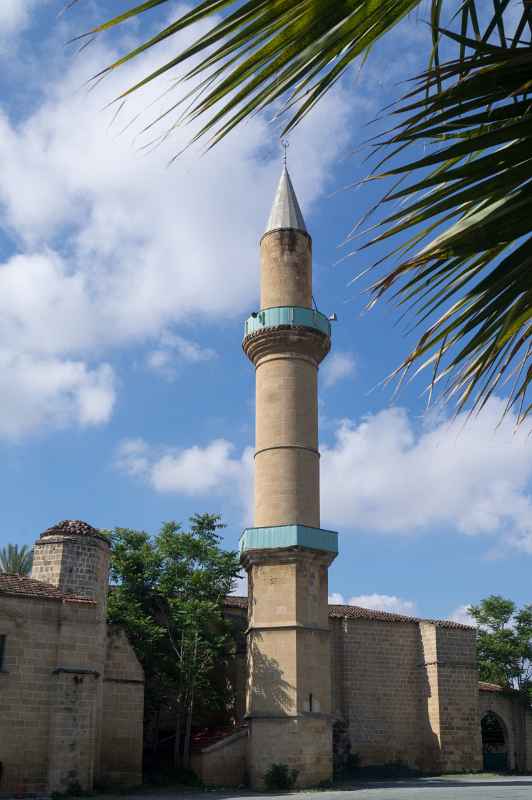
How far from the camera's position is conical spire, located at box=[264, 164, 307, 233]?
29.3 m

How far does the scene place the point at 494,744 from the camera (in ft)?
114

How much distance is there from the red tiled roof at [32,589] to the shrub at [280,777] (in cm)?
653

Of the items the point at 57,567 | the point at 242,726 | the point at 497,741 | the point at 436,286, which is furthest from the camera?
the point at 497,741

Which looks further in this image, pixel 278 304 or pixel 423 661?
pixel 423 661

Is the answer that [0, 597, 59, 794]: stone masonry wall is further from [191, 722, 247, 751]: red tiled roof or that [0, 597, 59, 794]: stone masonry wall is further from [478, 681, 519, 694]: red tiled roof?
[478, 681, 519, 694]: red tiled roof

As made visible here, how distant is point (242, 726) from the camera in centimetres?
2725

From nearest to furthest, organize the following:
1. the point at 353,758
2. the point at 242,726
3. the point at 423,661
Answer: the point at 242,726, the point at 353,758, the point at 423,661

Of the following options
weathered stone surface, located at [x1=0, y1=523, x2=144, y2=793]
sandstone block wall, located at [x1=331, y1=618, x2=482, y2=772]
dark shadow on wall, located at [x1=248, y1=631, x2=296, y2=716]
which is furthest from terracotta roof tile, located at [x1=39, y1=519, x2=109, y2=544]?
sandstone block wall, located at [x1=331, y1=618, x2=482, y2=772]

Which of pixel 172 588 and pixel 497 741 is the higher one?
pixel 172 588

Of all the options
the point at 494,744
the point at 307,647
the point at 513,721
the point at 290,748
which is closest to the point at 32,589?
the point at 307,647

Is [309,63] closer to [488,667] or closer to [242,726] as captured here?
[242,726]

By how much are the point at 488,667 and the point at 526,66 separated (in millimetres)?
36241

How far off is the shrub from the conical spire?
16114mm

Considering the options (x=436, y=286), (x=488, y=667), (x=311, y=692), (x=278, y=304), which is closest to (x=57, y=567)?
(x=311, y=692)
